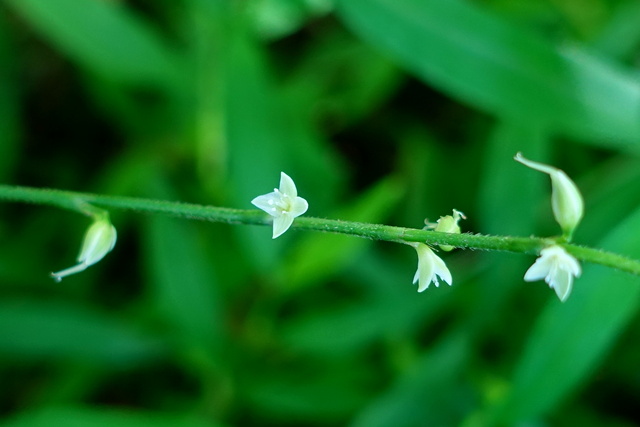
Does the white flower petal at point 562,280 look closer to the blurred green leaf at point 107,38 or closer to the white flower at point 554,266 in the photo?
the white flower at point 554,266

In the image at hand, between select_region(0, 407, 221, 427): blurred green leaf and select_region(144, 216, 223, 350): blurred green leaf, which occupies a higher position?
select_region(144, 216, 223, 350): blurred green leaf

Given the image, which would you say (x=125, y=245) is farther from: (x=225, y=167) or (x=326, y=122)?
(x=326, y=122)

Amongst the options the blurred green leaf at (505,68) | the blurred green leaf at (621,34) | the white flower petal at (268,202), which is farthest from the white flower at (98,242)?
the blurred green leaf at (621,34)

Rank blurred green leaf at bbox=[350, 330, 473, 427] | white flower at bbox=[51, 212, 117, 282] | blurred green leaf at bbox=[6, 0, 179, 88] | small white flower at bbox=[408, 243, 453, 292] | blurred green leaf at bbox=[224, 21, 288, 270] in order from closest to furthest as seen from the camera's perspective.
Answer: small white flower at bbox=[408, 243, 453, 292], white flower at bbox=[51, 212, 117, 282], blurred green leaf at bbox=[350, 330, 473, 427], blurred green leaf at bbox=[224, 21, 288, 270], blurred green leaf at bbox=[6, 0, 179, 88]

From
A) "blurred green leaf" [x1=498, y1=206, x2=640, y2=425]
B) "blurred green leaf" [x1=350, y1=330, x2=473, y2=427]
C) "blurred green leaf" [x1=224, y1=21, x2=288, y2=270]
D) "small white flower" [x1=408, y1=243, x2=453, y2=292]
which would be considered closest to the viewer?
"small white flower" [x1=408, y1=243, x2=453, y2=292]

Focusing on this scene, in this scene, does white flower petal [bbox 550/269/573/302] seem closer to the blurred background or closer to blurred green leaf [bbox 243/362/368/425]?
the blurred background

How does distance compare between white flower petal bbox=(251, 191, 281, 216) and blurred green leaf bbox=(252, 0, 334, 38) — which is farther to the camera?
blurred green leaf bbox=(252, 0, 334, 38)

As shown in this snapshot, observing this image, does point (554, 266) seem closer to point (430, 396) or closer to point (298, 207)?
point (298, 207)

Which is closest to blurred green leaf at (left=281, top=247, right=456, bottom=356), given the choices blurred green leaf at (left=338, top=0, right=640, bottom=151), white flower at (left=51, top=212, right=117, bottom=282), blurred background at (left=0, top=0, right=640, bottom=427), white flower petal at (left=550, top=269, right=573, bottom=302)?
blurred background at (left=0, top=0, right=640, bottom=427)
